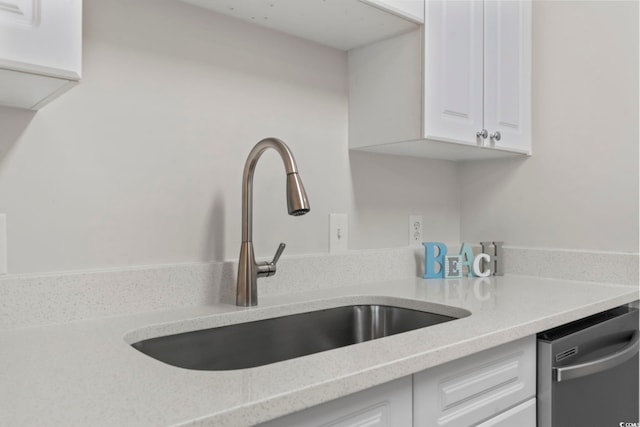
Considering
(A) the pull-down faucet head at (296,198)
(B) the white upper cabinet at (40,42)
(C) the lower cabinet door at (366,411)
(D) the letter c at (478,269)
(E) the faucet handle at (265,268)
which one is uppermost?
(B) the white upper cabinet at (40,42)

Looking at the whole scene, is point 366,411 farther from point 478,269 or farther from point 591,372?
point 478,269

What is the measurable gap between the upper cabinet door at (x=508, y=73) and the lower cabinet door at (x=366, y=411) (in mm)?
1027

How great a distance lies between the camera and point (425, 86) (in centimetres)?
140

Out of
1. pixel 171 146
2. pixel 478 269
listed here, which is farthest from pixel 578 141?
pixel 171 146

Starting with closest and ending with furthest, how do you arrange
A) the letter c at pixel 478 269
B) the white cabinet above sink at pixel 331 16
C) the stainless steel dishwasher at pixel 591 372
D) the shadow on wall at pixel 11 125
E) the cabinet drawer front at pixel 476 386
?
the cabinet drawer front at pixel 476 386 → the shadow on wall at pixel 11 125 → the stainless steel dishwasher at pixel 591 372 → the white cabinet above sink at pixel 331 16 → the letter c at pixel 478 269

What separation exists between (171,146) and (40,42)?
0.48 metres

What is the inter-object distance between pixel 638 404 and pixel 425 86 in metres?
1.11

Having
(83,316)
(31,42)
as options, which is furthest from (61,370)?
(31,42)

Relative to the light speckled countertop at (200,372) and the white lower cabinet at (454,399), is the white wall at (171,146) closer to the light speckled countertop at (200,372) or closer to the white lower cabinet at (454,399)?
the light speckled countertop at (200,372)

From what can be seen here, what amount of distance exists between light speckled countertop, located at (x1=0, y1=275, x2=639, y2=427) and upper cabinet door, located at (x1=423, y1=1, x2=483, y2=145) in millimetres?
515

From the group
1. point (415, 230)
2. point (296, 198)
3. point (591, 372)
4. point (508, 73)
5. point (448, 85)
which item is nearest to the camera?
point (296, 198)

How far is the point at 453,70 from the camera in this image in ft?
4.84

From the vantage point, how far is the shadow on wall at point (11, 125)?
976mm

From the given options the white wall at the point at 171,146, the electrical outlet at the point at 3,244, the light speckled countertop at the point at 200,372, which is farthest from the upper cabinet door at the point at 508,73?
the electrical outlet at the point at 3,244
